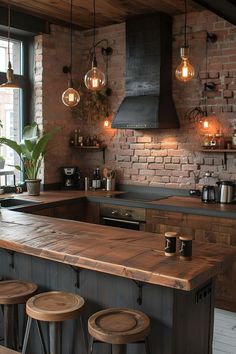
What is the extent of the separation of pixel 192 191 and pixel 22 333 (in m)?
2.73

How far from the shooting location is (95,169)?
20.2 ft

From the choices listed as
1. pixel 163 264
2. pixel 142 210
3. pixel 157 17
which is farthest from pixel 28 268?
pixel 157 17

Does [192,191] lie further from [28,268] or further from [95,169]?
[28,268]

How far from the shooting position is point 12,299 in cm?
274

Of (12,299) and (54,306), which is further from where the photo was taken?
(12,299)

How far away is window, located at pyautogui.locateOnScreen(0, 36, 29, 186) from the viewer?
221 inches

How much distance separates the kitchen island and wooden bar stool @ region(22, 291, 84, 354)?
0.74ft

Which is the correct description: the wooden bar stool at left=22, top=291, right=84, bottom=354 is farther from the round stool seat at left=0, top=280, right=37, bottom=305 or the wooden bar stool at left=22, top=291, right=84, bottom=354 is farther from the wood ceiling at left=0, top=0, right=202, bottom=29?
the wood ceiling at left=0, top=0, right=202, bottom=29

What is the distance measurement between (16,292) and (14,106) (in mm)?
3443

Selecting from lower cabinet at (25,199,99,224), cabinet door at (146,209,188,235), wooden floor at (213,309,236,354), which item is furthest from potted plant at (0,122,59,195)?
wooden floor at (213,309,236,354)

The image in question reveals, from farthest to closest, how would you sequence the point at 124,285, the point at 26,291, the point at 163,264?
the point at 26,291 → the point at 124,285 → the point at 163,264

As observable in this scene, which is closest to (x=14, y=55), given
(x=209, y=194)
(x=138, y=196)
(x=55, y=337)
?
(x=138, y=196)

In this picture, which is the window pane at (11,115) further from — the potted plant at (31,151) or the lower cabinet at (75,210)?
the lower cabinet at (75,210)

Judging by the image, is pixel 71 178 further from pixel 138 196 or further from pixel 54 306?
pixel 54 306
